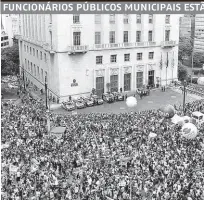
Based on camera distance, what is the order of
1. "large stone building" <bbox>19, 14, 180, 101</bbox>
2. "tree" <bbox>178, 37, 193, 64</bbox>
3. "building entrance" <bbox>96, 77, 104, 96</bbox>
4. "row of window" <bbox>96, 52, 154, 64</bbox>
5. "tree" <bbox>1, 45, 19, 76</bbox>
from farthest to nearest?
1. "tree" <bbox>178, 37, 193, 64</bbox>
2. "tree" <bbox>1, 45, 19, 76</bbox>
3. "building entrance" <bbox>96, 77, 104, 96</bbox>
4. "row of window" <bbox>96, 52, 154, 64</bbox>
5. "large stone building" <bbox>19, 14, 180, 101</bbox>

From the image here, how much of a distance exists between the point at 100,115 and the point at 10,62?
4719 centimetres

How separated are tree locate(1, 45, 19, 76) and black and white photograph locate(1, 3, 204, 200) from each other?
0.81ft

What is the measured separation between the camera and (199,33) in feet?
401

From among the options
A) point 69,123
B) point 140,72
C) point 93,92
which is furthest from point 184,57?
point 69,123

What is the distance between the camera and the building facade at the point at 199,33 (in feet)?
389

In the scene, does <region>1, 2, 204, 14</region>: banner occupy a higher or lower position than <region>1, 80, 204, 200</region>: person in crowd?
higher

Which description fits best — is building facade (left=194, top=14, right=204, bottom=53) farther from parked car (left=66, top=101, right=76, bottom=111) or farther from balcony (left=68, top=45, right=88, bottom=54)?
parked car (left=66, top=101, right=76, bottom=111)

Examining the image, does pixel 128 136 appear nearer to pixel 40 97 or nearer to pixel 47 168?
pixel 47 168

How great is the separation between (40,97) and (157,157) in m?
32.1

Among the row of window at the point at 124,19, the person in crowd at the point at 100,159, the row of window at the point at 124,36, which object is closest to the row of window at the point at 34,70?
the row of window at the point at 124,36

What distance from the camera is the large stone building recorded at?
175 feet

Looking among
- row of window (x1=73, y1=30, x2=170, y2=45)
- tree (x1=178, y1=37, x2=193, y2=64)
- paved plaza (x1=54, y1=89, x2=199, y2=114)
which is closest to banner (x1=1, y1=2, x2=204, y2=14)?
paved plaza (x1=54, y1=89, x2=199, y2=114)

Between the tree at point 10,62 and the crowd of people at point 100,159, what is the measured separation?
42435 mm

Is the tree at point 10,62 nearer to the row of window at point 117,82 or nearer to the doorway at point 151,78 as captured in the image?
the row of window at point 117,82
